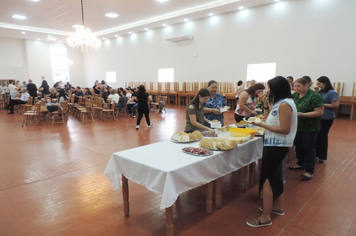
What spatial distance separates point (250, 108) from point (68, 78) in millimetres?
21018

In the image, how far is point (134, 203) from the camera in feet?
9.61

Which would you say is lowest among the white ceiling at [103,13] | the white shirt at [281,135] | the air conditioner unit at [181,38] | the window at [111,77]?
the white shirt at [281,135]

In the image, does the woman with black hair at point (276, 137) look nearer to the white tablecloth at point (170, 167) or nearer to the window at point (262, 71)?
the white tablecloth at point (170, 167)

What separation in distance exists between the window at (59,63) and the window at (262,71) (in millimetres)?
17002

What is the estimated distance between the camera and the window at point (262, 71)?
1105 centimetres

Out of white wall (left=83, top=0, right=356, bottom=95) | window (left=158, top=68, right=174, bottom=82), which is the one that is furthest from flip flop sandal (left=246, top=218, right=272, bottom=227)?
window (left=158, top=68, right=174, bottom=82)

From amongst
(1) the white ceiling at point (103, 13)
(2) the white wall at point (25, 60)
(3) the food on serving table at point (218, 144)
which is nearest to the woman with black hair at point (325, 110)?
(3) the food on serving table at point (218, 144)

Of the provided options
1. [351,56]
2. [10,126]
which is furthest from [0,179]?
[351,56]

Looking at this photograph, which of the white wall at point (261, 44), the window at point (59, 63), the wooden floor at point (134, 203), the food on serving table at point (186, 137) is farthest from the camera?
the window at point (59, 63)

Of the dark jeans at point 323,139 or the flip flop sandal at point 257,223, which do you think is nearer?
the flip flop sandal at point 257,223

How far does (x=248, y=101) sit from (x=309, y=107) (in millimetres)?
1009

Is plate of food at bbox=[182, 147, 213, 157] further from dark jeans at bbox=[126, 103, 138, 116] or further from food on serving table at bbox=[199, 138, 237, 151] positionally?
dark jeans at bbox=[126, 103, 138, 116]

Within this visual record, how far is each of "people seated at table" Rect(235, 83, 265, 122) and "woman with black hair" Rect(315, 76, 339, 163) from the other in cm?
110

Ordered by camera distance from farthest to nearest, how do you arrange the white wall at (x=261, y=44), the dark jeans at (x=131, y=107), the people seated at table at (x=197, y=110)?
the dark jeans at (x=131, y=107)
the white wall at (x=261, y=44)
the people seated at table at (x=197, y=110)
